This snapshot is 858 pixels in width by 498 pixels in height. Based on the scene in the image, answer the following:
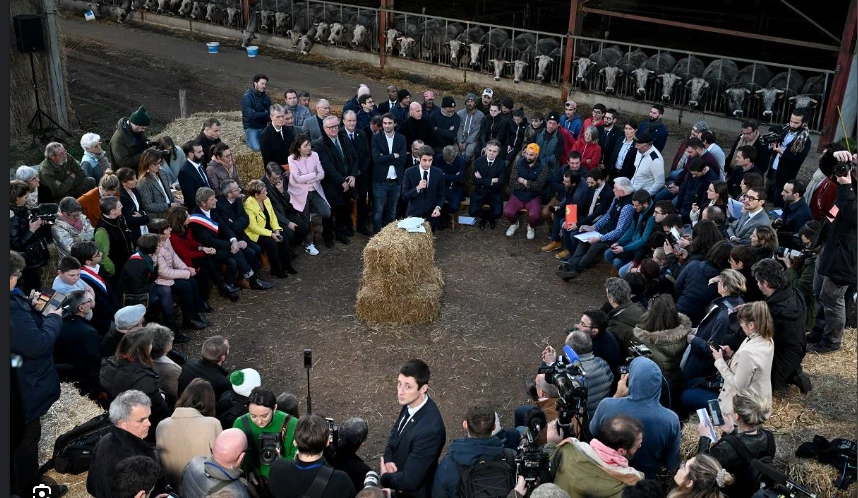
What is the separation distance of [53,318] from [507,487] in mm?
3696

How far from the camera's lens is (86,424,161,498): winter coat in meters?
5.25

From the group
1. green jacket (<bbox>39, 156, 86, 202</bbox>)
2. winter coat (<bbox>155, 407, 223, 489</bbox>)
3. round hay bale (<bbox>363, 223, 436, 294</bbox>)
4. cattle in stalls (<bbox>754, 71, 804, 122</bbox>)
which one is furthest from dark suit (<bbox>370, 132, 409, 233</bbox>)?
cattle in stalls (<bbox>754, 71, 804, 122</bbox>)

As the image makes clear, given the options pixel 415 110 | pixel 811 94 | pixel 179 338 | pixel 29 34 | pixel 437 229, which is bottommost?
pixel 179 338

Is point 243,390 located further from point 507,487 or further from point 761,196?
point 761,196

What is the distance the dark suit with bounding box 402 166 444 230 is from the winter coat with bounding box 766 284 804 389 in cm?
532

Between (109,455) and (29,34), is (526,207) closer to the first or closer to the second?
(109,455)

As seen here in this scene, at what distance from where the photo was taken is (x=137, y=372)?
637 centimetres

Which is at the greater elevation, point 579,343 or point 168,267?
point 579,343

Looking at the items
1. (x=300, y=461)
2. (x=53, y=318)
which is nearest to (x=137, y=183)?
(x=53, y=318)

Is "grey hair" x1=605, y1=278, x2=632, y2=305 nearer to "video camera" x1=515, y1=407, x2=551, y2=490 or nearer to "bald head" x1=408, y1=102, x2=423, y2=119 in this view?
"video camera" x1=515, y1=407, x2=551, y2=490

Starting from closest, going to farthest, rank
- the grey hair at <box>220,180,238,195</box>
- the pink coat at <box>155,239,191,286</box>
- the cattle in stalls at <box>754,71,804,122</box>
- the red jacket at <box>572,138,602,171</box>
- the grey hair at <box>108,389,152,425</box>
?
the grey hair at <box>108,389,152,425</box> < the pink coat at <box>155,239,191,286</box> < the grey hair at <box>220,180,238,195</box> < the red jacket at <box>572,138,602,171</box> < the cattle in stalls at <box>754,71,804,122</box>

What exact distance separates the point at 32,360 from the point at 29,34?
965cm

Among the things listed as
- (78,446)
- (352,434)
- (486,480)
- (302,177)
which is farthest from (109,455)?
(302,177)

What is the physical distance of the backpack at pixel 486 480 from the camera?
523cm
